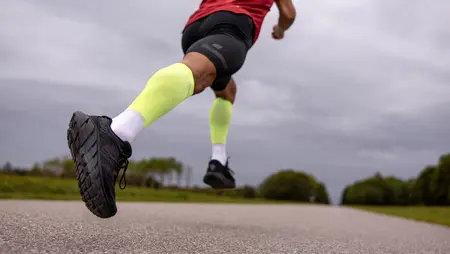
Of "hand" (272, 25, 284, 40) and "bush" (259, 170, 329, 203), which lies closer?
"hand" (272, 25, 284, 40)

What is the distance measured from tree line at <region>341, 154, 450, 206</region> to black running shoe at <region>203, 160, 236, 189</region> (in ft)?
168

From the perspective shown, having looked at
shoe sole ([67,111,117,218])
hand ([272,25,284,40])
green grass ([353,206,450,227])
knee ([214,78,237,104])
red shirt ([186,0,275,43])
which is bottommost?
green grass ([353,206,450,227])

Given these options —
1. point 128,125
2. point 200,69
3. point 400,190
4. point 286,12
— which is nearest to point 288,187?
point 400,190

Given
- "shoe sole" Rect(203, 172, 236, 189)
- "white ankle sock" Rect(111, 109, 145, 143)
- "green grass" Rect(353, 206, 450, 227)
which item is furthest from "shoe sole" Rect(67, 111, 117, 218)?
"green grass" Rect(353, 206, 450, 227)

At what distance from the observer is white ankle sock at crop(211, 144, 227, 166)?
12.6 feet

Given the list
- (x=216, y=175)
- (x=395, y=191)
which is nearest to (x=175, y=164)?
(x=395, y=191)

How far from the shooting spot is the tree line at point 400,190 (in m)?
50.7

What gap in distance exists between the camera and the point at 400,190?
205 ft

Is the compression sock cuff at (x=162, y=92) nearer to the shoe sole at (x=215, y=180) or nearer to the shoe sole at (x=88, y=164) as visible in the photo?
the shoe sole at (x=88, y=164)

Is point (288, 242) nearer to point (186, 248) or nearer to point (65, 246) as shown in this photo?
point (186, 248)

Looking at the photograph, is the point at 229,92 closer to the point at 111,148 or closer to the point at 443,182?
the point at 111,148

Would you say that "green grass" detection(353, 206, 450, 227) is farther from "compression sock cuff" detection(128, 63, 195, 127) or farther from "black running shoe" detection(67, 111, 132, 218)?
"black running shoe" detection(67, 111, 132, 218)

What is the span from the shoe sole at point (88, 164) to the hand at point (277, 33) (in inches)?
80.2

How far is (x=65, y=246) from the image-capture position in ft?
7.20
